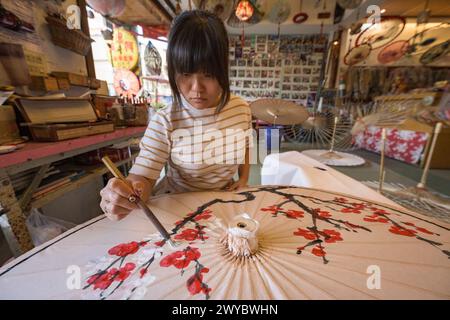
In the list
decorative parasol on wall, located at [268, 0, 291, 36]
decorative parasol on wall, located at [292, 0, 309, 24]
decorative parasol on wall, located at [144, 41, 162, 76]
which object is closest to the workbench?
decorative parasol on wall, located at [144, 41, 162, 76]

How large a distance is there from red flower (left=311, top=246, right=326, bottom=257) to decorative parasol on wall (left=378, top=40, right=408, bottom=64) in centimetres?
420

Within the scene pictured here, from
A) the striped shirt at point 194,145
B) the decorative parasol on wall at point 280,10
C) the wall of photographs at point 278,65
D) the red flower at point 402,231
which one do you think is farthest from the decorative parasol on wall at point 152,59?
the red flower at point 402,231

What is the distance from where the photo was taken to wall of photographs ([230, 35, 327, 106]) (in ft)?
15.4

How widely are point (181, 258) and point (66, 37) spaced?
177 centimetres

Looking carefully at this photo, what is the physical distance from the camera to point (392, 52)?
3545 millimetres

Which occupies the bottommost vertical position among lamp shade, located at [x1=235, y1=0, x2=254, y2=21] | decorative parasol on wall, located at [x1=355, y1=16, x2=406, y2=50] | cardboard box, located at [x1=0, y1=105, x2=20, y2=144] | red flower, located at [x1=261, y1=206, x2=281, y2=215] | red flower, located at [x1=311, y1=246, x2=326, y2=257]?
red flower, located at [x1=261, y1=206, x2=281, y2=215]

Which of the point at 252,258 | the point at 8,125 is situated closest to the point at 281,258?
the point at 252,258

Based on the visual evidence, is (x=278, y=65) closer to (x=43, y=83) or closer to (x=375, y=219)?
(x=43, y=83)

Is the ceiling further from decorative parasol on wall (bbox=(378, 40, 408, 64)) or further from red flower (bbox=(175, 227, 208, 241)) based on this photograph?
red flower (bbox=(175, 227, 208, 241))

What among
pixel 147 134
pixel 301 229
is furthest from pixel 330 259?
pixel 147 134

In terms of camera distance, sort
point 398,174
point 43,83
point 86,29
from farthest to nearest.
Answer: point 398,174 → point 86,29 → point 43,83

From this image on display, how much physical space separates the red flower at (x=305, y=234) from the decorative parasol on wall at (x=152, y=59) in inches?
109

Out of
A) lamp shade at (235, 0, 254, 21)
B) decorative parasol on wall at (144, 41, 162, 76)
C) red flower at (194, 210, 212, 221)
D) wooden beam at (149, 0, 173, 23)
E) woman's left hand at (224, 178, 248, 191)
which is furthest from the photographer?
decorative parasol on wall at (144, 41, 162, 76)
